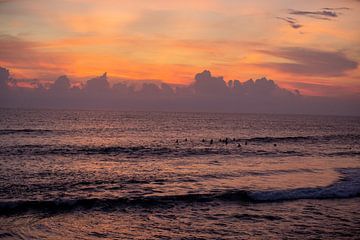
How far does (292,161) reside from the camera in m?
38.8

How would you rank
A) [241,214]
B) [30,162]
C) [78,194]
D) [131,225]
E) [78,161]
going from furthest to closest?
1. [78,161]
2. [30,162]
3. [78,194]
4. [241,214]
5. [131,225]

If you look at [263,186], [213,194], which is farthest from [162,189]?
[263,186]

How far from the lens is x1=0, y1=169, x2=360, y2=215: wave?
63.1 ft

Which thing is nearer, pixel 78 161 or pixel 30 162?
pixel 30 162

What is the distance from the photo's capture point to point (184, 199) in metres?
21.4

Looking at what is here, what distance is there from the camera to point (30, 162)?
3416 centimetres

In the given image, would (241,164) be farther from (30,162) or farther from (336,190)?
(30,162)

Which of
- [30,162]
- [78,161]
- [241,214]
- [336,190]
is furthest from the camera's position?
[78,161]

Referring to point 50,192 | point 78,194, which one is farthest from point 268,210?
point 50,192

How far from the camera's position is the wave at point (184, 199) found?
1923 cm

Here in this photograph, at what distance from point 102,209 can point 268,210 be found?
8.75 metres

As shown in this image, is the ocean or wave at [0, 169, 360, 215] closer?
the ocean

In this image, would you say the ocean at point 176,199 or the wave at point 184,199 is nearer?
the ocean at point 176,199

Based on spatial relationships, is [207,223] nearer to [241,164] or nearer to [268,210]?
[268,210]
